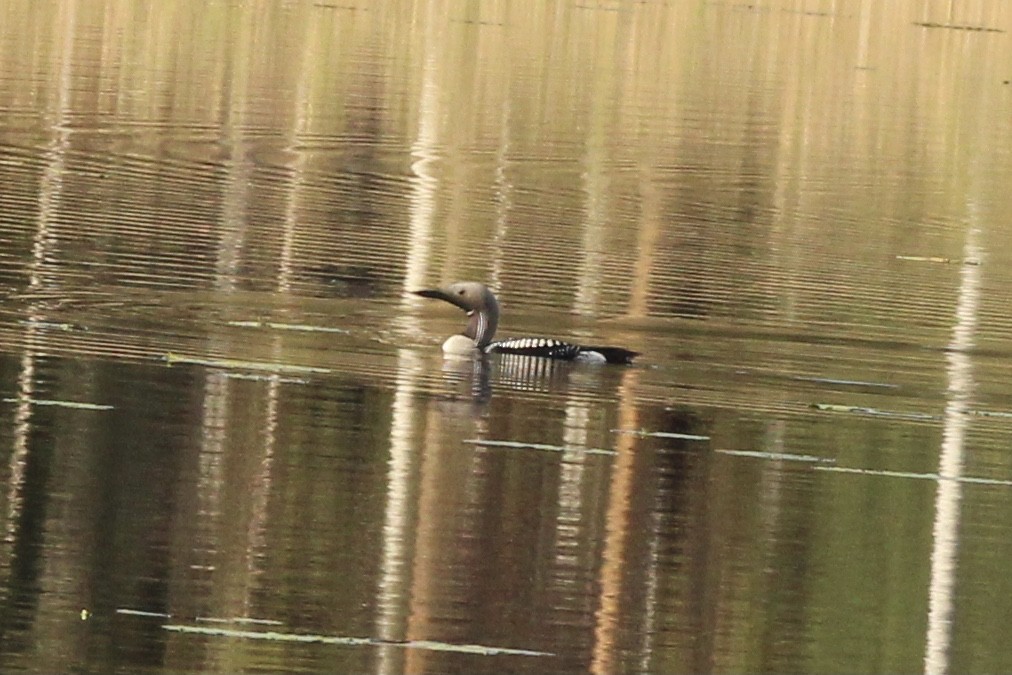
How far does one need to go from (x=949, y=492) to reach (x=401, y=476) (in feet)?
7.51

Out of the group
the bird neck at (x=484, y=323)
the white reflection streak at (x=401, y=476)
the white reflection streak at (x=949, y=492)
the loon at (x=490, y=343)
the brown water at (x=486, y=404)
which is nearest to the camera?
the white reflection streak at (x=401, y=476)

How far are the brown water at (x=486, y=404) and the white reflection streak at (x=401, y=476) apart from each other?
32mm

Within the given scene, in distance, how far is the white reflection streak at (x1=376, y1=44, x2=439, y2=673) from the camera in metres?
8.86

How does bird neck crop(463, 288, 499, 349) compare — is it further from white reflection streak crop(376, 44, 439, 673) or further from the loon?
white reflection streak crop(376, 44, 439, 673)

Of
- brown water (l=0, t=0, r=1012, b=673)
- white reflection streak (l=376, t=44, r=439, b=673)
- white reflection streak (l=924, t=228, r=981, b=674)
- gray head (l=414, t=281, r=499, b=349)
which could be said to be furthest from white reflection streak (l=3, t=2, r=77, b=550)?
white reflection streak (l=924, t=228, r=981, b=674)

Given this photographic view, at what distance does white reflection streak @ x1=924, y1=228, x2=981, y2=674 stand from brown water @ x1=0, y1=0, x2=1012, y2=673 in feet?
0.09

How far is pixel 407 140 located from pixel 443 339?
1655 cm

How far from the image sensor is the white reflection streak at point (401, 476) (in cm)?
886

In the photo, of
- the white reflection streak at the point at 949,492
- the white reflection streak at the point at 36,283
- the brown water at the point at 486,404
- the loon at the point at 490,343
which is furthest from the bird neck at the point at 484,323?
the white reflection streak at the point at 949,492

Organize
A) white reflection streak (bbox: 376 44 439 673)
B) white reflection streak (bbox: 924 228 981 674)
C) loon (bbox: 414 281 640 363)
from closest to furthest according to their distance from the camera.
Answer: white reflection streak (bbox: 376 44 439 673)
white reflection streak (bbox: 924 228 981 674)
loon (bbox: 414 281 640 363)

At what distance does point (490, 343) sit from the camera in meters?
15.4

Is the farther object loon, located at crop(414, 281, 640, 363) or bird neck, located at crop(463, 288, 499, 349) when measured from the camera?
bird neck, located at crop(463, 288, 499, 349)

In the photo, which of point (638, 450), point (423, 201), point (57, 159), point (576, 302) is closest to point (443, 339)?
point (576, 302)

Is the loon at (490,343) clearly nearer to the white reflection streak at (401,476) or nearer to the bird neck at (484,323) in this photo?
the bird neck at (484,323)
